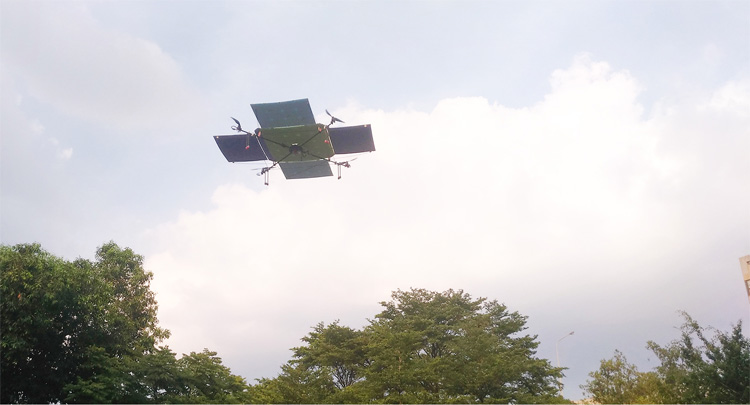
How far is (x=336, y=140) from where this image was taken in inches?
754

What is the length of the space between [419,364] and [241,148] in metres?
16.6

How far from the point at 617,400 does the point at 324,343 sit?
19359 mm

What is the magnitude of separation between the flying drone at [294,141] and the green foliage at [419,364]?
14.0m

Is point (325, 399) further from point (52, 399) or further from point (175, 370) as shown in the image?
point (52, 399)

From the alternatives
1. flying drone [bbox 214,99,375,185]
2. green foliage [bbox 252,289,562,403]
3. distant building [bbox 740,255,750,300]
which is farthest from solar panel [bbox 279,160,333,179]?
distant building [bbox 740,255,750,300]

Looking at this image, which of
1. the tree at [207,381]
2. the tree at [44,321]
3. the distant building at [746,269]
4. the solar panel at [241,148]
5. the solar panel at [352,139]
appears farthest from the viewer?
the distant building at [746,269]

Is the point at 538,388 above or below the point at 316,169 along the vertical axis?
below

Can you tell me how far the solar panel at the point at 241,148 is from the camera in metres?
20.0

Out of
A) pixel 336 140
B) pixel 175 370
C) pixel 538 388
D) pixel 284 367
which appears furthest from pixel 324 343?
pixel 336 140

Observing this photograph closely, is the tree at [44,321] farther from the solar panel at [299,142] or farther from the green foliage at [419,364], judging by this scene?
the solar panel at [299,142]

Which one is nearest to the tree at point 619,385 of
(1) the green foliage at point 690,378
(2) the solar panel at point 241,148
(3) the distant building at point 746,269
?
(1) the green foliage at point 690,378

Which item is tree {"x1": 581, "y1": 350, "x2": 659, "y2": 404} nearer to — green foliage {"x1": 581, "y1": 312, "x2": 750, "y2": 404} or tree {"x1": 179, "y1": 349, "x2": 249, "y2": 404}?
green foliage {"x1": 581, "y1": 312, "x2": 750, "y2": 404}

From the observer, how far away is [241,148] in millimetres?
20422

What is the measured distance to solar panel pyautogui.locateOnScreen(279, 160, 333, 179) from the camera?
20.3 metres
